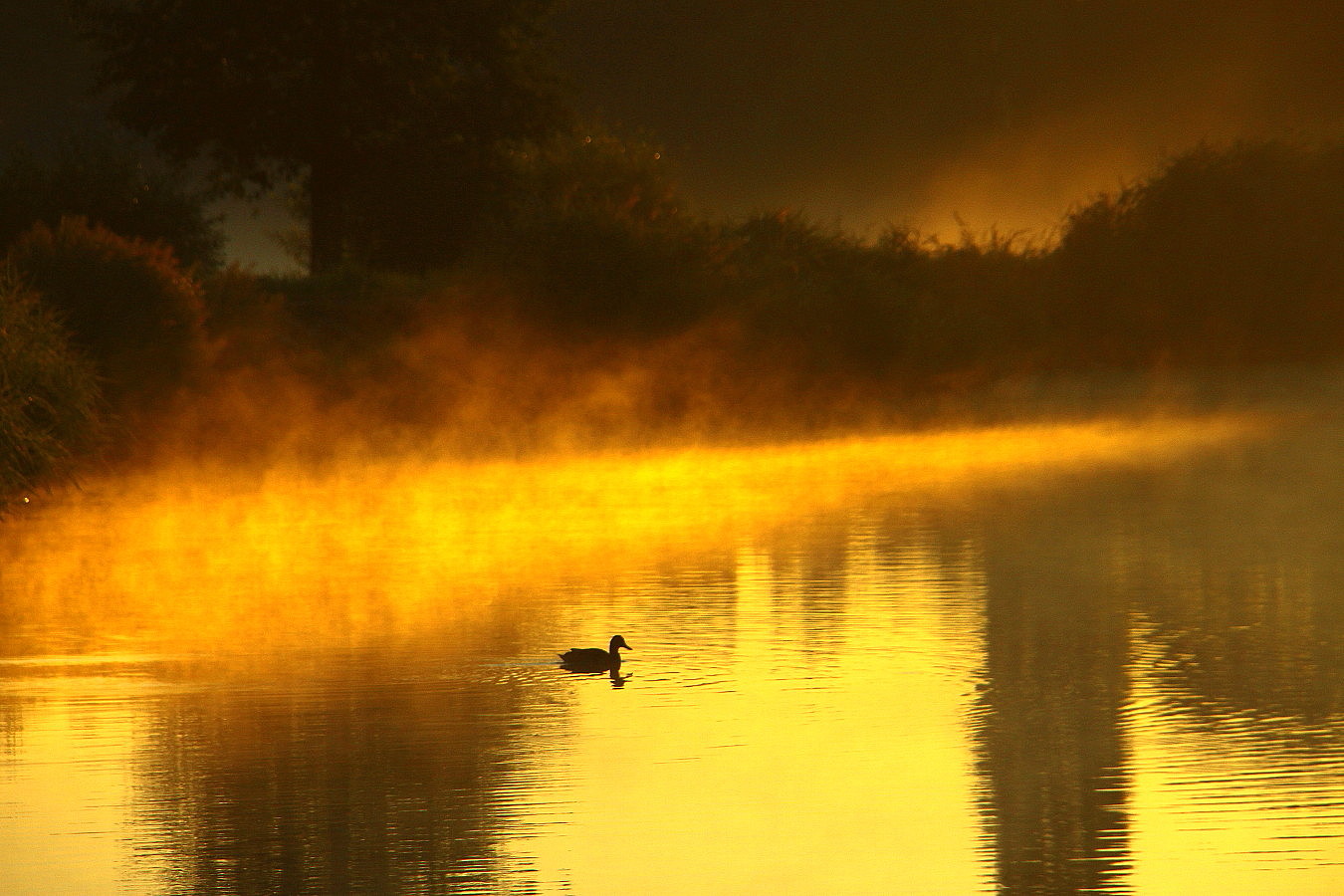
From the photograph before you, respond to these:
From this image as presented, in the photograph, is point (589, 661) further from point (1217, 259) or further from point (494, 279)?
point (1217, 259)

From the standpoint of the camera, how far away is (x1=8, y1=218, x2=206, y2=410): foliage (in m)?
31.9

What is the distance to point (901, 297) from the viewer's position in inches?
1877

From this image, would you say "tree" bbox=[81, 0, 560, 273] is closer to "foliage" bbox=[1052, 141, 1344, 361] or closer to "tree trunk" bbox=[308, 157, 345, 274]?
"tree trunk" bbox=[308, 157, 345, 274]

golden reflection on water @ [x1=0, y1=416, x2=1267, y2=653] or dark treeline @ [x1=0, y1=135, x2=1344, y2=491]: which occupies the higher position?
dark treeline @ [x1=0, y1=135, x2=1344, y2=491]

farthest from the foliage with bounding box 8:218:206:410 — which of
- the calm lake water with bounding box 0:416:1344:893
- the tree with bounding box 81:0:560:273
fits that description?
the tree with bounding box 81:0:560:273

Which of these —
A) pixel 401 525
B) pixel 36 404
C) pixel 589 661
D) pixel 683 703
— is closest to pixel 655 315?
pixel 36 404

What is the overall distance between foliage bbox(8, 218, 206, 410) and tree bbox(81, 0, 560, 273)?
15598 millimetres

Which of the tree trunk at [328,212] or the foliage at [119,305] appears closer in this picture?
the foliage at [119,305]

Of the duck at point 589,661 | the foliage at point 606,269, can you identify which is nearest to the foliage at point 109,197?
the foliage at point 606,269

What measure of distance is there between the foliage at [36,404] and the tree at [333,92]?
2373 cm

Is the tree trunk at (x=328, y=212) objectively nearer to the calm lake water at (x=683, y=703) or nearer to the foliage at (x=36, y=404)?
the foliage at (x=36, y=404)

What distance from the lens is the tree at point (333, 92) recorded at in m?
49.6

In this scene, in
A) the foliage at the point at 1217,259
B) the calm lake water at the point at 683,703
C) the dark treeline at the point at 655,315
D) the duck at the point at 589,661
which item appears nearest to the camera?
the calm lake water at the point at 683,703

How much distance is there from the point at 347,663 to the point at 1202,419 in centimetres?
2709
